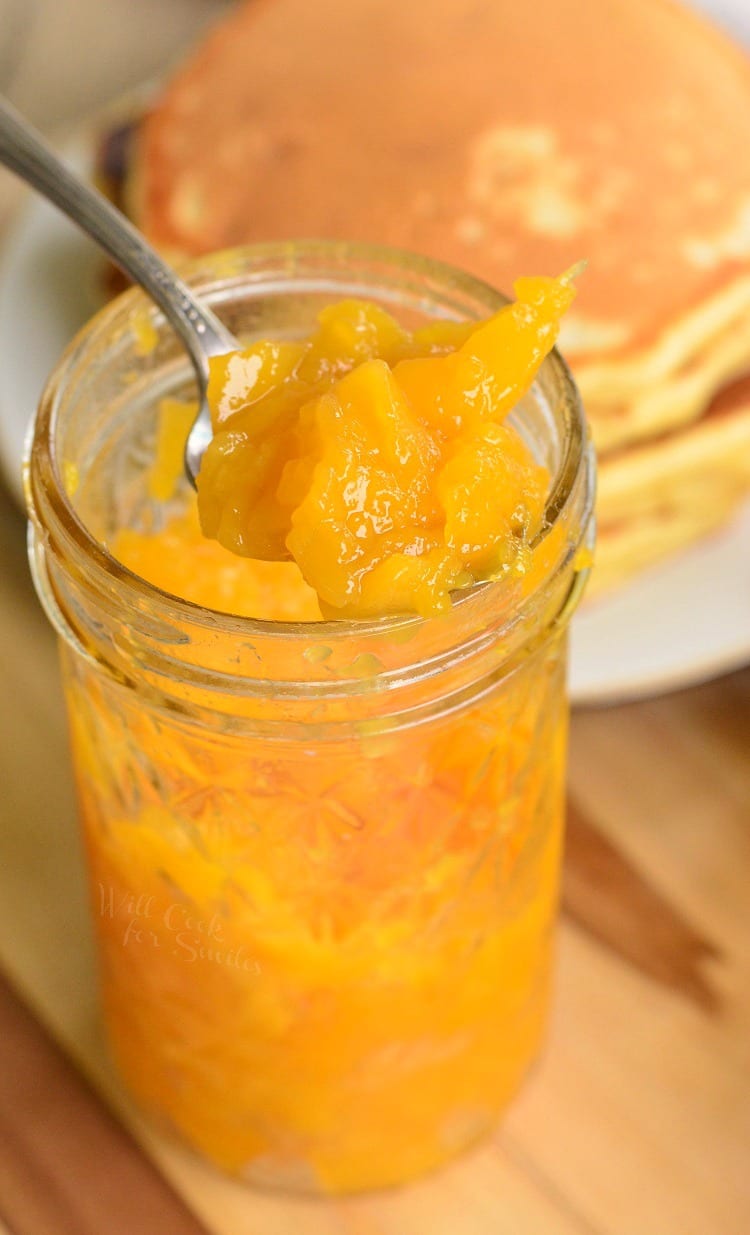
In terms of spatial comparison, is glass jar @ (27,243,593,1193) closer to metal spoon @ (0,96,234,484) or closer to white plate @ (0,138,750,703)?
metal spoon @ (0,96,234,484)

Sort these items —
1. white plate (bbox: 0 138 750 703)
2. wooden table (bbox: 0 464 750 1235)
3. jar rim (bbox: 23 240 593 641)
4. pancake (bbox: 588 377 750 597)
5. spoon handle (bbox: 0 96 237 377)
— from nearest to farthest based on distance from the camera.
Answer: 1. jar rim (bbox: 23 240 593 641)
2. spoon handle (bbox: 0 96 237 377)
3. wooden table (bbox: 0 464 750 1235)
4. white plate (bbox: 0 138 750 703)
5. pancake (bbox: 588 377 750 597)

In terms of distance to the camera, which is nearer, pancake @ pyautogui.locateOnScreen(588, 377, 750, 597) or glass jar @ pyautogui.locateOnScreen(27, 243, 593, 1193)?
glass jar @ pyautogui.locateOnScreen(27, 243, 593, 1193)

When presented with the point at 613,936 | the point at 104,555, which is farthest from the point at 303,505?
the point at 613,936

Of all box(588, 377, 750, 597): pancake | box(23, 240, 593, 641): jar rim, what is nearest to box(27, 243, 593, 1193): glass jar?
box(23, 240, 593, 641): jar rim

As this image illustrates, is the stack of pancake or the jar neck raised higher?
the jar neck

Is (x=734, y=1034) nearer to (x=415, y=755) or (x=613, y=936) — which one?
(x=613, y=936)

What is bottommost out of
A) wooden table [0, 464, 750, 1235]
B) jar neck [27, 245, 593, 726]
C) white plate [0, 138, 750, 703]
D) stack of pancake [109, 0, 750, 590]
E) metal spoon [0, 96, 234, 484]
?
wooden table [0, 464, 750, 1235]
